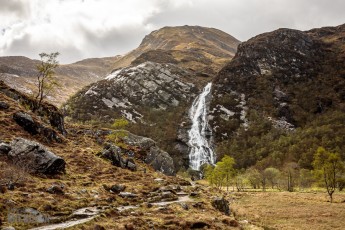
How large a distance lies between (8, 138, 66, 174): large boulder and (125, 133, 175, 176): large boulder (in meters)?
34.4

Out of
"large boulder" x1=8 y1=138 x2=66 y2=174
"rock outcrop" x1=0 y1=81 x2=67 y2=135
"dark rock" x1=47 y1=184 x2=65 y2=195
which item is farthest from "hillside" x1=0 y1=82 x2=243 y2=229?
"rock outcrop" x1=0 y1=81 x2=67 y2=135

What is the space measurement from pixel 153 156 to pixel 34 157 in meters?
42.8

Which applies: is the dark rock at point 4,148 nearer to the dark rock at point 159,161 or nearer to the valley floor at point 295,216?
the valley floor at point 295,216

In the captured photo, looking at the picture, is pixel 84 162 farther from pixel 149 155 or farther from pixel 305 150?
pixel 305 150

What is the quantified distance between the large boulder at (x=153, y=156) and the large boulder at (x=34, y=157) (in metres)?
34.4

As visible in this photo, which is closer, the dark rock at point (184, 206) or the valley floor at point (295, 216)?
the dark rock at point (184, 206)

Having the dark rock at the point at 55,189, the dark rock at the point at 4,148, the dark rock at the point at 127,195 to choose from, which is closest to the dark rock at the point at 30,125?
the dark rock at the point at 4,148

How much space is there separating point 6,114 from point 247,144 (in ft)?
541

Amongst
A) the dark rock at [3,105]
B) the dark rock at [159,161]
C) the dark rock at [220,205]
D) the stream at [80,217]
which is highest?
the dark rock at [3,105]

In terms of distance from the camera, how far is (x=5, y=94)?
59.9 metres

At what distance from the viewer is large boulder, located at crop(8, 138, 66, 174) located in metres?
37.5

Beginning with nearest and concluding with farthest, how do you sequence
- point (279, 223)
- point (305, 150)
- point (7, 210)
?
point (7, 210), point (279, 223), point (305, 150)

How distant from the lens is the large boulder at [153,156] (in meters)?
77.2

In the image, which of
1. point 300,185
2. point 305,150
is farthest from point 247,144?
point 300,185
